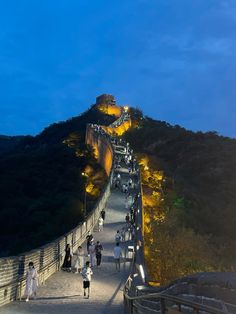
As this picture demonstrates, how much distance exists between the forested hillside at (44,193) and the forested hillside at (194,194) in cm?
691

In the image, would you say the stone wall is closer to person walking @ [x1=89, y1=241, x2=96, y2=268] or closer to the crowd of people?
the crowd of people

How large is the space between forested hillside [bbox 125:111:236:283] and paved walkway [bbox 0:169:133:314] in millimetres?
3905

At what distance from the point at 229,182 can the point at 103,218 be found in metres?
31.4

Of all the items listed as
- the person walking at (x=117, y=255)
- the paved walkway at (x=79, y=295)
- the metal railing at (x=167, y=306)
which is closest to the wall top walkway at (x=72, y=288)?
the paved walkway at (x=79, y=295)

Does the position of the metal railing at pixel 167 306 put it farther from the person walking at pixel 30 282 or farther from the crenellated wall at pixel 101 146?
the crenellated wall at pixel 101 146

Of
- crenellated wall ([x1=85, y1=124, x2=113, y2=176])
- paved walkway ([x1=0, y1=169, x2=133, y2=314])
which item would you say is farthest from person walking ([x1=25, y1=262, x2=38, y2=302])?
crenellated wall ([x1=85, y1=124, x2=113, y2=176])

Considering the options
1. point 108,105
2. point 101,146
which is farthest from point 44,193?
point 108,105

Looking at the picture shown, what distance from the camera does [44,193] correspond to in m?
53.2

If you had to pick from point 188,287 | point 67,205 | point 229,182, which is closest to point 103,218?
point 67,205

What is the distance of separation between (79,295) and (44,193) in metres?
38.6

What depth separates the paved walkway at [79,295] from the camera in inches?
495

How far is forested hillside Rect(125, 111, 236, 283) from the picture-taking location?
27312 millimetres

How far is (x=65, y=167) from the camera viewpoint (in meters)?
61.8

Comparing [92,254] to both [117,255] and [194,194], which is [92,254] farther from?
[194,194]
